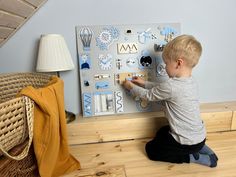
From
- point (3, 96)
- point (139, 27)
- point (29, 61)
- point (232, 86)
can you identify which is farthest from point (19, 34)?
point (232, 86)

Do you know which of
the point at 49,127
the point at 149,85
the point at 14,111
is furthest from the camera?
the point at 149,85

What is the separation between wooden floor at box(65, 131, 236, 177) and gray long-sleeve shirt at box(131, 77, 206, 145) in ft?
0.42

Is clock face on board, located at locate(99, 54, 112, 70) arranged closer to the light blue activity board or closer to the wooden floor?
the light blue activity board

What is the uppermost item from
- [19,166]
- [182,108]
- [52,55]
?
[52,55]

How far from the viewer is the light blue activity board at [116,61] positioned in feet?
4.05

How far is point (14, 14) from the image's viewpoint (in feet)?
3.30

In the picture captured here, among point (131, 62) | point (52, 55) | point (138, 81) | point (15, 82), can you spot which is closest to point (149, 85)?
point (138, 81)

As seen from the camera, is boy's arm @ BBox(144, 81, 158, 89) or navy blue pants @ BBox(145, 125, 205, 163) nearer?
navy blue pants @ BBox(145, 125, 205, 163)

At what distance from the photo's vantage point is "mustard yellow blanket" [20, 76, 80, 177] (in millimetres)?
764

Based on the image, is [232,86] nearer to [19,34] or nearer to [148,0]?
[148,0]

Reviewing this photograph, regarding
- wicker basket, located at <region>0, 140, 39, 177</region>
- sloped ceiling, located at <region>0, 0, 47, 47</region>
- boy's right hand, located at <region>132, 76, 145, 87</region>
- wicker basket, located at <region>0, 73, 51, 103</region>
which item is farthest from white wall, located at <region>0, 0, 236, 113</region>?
wicker basket, located at <region>0, 140, 39, 177</region>

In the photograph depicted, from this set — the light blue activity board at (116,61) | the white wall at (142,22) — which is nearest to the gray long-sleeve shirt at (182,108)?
the light blue activity board at (116,61)

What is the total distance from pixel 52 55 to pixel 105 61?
290 mm

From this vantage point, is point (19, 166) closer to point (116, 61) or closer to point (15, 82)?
point (15, 82)
